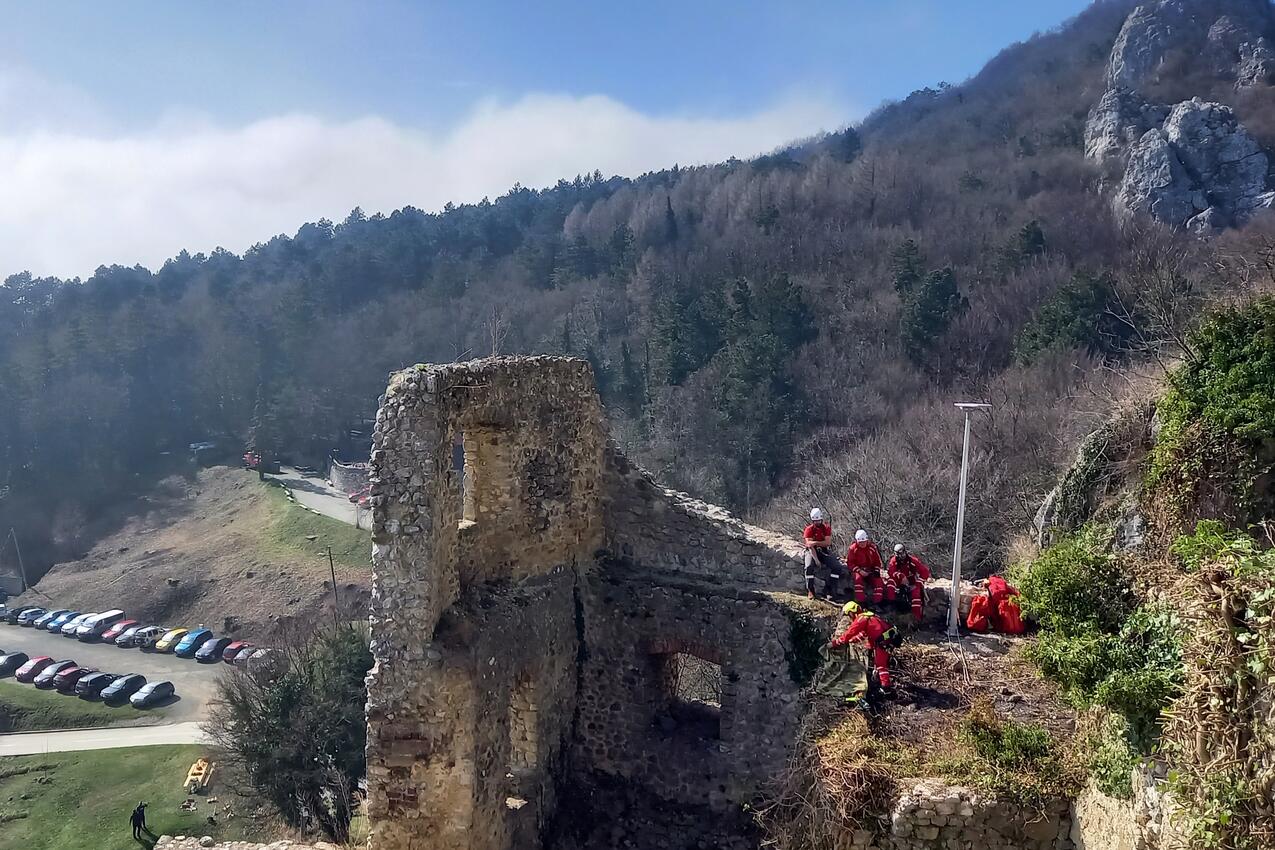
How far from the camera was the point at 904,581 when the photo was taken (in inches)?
412

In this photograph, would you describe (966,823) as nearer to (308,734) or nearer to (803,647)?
(803,647)

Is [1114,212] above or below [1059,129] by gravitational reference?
below

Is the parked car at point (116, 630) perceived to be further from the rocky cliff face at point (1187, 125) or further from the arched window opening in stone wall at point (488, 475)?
the rocky cliff face at point (1187, 125)

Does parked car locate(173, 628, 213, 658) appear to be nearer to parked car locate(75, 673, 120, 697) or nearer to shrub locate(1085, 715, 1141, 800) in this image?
parked car locate(75, 673, 120, 697)

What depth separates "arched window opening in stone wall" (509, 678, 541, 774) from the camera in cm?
973

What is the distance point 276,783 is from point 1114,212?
2270 inches

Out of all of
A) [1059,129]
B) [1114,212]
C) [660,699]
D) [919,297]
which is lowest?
[660,699]

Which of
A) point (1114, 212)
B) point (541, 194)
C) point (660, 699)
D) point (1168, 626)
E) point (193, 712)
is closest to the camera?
point (1168, 626)

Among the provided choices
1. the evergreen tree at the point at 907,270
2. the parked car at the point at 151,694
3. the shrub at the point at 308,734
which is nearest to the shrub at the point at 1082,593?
the shrub at the point at 308,734

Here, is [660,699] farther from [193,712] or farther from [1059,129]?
[1059,129]

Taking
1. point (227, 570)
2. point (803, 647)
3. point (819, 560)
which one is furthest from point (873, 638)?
point (227, 570)

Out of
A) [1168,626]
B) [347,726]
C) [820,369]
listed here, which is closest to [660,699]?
[1168,626]

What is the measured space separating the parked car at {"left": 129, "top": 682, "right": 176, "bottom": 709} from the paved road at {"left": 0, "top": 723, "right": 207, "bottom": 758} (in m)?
1.48

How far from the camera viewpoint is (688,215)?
7244 centimetres
